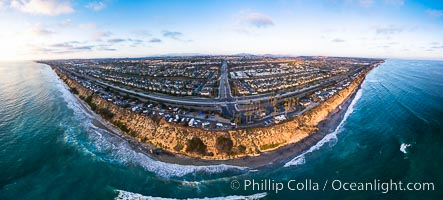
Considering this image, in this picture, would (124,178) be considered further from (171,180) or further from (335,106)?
(335,106)

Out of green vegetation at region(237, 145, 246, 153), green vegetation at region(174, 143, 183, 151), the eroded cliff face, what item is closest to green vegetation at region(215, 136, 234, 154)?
the eroded cliff face

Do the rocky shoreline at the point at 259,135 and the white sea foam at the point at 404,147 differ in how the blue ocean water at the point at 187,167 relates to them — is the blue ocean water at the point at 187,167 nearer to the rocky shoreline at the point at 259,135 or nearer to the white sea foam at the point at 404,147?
the white sea foam at the point at 404,147

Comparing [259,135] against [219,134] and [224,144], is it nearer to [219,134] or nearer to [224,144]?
[224,144]

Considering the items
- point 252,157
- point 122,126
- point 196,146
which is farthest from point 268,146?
point 122,126

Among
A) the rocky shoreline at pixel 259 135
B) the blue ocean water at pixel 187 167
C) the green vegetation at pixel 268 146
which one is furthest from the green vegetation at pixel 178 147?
the green vegetation at pixel 268 146

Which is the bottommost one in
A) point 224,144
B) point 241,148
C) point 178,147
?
point 178,147

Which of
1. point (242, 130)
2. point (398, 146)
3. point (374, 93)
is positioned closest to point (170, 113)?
point (242, 130)
